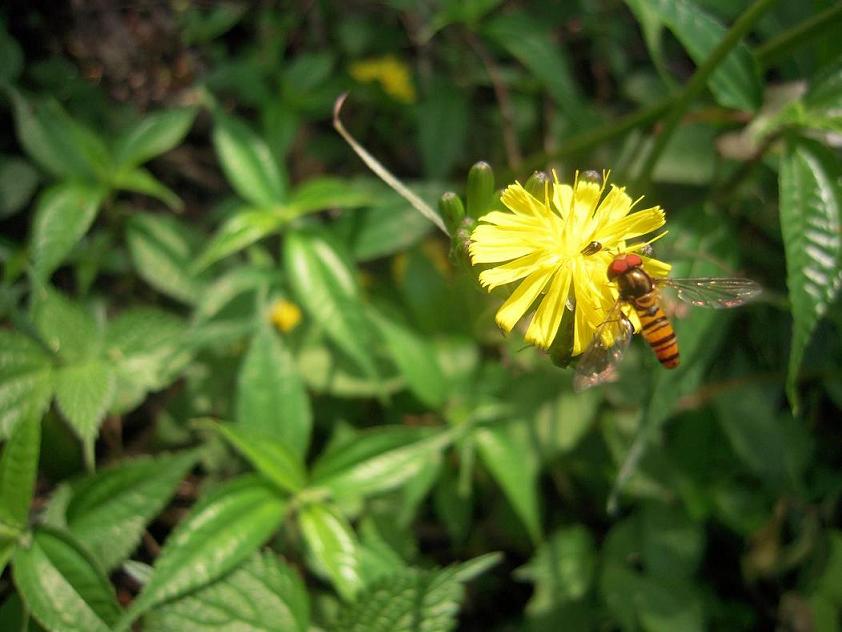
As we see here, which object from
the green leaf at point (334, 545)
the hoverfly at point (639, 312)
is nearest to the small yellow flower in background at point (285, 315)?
the green leaf at point (334, 545)

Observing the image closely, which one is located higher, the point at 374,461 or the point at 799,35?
the point at 799,35

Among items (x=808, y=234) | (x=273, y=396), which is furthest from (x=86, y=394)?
(x=808, y=234)

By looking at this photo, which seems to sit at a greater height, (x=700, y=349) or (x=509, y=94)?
(x=509, y=94)

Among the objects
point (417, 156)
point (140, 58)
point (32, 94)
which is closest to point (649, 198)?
point (417, 156)

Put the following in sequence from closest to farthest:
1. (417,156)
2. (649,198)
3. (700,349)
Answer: (700,349), (649,198), (417,156)

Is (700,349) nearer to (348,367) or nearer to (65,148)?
(348,367)

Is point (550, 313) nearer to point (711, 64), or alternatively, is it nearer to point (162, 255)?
point (711, 64)

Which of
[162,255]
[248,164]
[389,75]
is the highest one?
[389,75]
